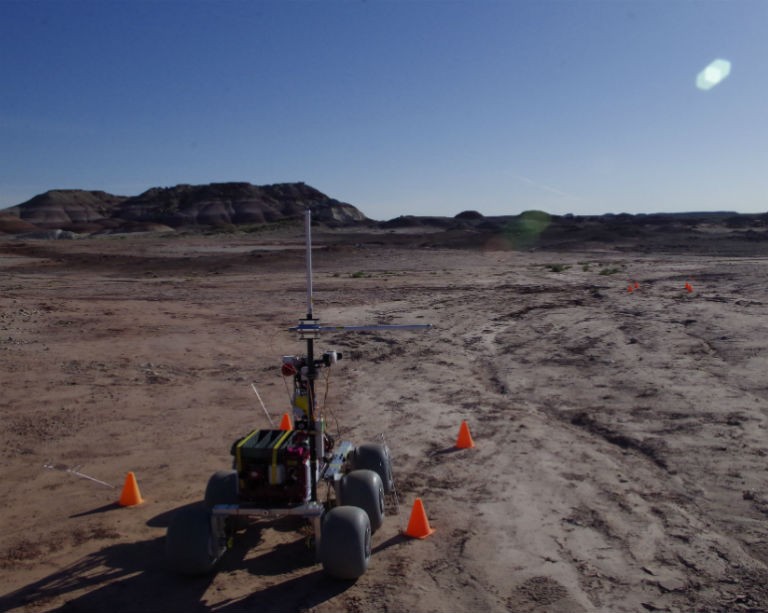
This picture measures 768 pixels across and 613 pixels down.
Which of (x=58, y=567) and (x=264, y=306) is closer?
(x=58, y=567)

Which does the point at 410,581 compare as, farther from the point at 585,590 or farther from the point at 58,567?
the point at 58,567

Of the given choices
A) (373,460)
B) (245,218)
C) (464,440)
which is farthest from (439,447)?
(245,218)

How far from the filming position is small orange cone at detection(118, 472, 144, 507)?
6879 millimetres

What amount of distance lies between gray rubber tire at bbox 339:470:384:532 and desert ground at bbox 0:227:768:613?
1.10 feet

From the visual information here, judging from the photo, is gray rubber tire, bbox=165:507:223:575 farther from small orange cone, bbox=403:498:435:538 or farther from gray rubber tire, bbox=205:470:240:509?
small orange cone, bbox=403:498:435:538

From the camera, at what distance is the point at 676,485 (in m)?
7.17

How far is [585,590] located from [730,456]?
139 inches

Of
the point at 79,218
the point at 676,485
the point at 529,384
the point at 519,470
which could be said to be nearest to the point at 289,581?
the point at 519,470

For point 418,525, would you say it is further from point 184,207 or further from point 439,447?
point 184,207

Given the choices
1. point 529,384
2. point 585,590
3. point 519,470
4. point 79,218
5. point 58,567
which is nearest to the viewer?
point 585,590

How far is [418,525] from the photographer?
616 cm

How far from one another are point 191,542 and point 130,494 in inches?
79.5

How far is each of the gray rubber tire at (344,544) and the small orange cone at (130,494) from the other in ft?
8.54

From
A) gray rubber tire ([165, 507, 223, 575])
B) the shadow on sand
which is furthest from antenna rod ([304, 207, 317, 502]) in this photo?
gray rubber tire ([165, 507, 223, 575])
